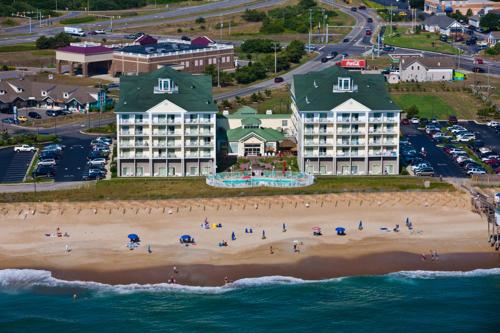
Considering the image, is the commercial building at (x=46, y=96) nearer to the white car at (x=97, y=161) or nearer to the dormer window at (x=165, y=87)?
the white car at (x=97, y=161)

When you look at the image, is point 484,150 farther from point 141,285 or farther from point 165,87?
point 141,285

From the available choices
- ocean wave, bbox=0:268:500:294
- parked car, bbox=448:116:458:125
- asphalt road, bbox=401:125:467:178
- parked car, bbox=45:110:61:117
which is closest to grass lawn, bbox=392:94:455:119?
parked car, bbox=448:116:458:125

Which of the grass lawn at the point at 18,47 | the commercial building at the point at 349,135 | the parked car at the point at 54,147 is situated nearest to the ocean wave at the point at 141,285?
the commercial building at the point at 349,135

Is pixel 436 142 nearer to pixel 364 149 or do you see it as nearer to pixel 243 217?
pixel 364 149

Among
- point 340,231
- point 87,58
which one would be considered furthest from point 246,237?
point 87,58

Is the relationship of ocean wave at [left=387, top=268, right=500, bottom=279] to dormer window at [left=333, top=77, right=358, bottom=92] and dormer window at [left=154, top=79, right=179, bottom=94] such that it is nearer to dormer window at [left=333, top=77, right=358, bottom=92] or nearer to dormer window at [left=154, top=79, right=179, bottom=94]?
dormer window at [left=333, top=77, right=358, bottom=92]
